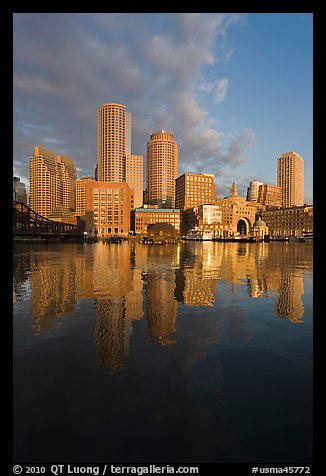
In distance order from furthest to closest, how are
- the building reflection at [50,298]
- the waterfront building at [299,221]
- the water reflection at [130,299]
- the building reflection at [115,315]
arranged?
1. the waterfront building at [299,221]
2. the building reflection at [50,298]
3. the water reflection at [130,299]
4. the building reflection at [115,315]

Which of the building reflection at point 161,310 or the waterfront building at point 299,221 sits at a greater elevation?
the waterfront building at point 299,221

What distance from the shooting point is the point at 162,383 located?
23.2 ft

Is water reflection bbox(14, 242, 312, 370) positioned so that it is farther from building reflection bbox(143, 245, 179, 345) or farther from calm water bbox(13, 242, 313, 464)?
calm water bbox(13, 242, 313, 464)

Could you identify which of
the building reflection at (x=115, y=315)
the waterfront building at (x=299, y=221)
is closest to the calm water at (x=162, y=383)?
the building reflection at (x=115, y=315)

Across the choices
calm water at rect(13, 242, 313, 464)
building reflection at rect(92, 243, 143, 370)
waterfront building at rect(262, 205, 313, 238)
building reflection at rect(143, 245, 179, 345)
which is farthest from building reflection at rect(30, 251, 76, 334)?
waterfront building at rect(262, 205, 313, 238)

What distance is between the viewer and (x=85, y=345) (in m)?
9.54

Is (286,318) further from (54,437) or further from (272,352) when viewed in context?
(54,437)

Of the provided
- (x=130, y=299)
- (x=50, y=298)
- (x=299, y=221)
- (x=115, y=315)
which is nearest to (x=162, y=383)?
(x=115, y=315)

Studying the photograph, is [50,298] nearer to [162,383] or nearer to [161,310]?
[161,310]

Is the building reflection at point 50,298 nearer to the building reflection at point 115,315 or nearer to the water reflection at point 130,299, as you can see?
the water reflection at point 130,299

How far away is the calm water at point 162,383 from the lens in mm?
5270

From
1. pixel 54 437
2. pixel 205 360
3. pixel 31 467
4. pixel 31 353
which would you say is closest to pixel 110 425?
pixel 54 437

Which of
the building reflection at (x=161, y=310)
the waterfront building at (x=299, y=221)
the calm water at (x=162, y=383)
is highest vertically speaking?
the waterfront building at (x=299, y=221)
